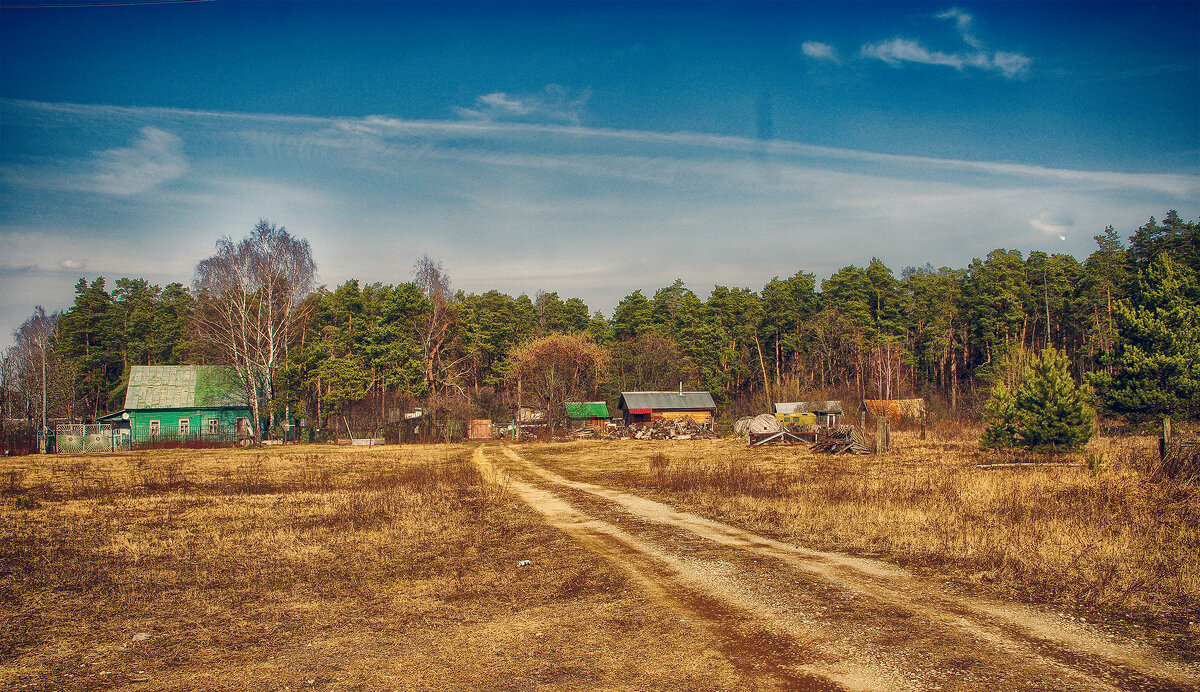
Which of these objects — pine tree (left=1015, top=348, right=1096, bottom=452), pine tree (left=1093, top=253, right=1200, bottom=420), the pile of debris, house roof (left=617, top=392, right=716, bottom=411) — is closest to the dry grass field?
pine tree (left=1015, top=348, right=1096, bottom=452)

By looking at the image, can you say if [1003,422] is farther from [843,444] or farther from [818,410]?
[818,410]

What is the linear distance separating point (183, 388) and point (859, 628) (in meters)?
61.0

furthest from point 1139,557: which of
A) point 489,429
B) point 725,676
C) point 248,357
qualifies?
point 248,357

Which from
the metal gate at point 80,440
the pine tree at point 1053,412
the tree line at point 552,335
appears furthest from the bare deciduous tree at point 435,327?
the pine tree at point 1053,412

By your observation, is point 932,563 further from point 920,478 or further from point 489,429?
point 489,429

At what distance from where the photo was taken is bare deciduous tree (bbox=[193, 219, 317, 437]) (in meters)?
48.3

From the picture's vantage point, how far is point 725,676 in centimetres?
640

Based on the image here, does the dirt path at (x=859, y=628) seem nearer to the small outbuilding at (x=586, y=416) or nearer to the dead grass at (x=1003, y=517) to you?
the dead grass at (x=1003, y=517)

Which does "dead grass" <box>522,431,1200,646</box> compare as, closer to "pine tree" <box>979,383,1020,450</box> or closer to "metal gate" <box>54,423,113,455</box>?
"pine tree" <box>979,383,1020,450</box>

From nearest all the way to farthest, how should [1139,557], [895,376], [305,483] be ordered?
[1139,557]
[305,483]
[895,376]

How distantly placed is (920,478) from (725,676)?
1657cm

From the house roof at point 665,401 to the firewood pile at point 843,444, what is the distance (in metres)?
26.3

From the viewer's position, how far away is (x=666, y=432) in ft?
174

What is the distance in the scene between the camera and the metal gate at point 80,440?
1725 inches
